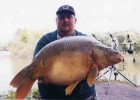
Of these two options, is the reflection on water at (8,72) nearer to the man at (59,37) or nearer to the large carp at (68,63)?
the man at (59,37)

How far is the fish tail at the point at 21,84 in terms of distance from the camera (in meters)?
2.17

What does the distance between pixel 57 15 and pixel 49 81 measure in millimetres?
777

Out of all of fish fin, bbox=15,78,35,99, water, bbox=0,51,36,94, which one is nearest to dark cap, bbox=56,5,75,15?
fish fin, bbox=15,78,35,99

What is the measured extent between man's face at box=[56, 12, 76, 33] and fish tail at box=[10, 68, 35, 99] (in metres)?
0.66

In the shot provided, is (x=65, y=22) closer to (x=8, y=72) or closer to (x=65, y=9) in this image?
(x=65, y=9)

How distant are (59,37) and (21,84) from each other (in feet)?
2.26

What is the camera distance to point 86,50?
7.14ft

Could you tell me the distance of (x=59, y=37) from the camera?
2.72 metres

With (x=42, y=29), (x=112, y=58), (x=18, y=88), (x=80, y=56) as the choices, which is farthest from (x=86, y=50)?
(x=42, y=29)

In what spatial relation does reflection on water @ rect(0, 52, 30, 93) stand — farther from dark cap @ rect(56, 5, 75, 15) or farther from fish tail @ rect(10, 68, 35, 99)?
fish tail @ rect(10, 68, 35, 99)

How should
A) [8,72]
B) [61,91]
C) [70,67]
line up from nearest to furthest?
[70,67] < [61,91] < [8,72]

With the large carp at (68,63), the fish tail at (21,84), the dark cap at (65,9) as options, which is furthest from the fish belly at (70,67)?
the dark cap at (65,9)

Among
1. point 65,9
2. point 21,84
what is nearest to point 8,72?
point 65,9

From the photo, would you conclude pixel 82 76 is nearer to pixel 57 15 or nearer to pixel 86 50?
pixel 86 50
